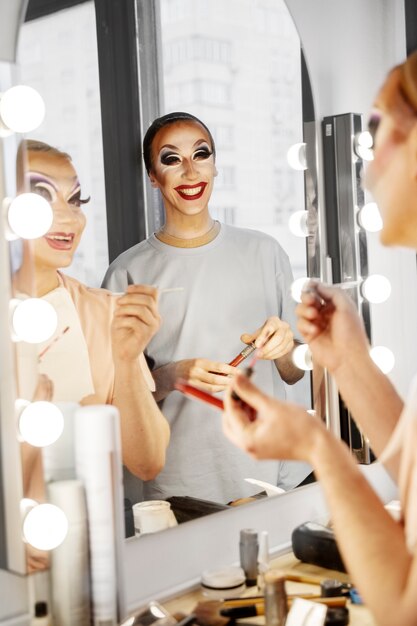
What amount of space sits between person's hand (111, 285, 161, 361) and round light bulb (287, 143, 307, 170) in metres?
0.42

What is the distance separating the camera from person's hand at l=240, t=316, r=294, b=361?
144 centimetres

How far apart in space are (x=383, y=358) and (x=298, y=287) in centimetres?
33

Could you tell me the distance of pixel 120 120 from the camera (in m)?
1.22

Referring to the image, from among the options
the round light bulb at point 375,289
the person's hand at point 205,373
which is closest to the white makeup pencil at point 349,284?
Result: the round light bulb at point 375,289

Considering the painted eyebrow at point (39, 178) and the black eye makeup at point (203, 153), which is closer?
the painted eyebrow at point (39, 178)

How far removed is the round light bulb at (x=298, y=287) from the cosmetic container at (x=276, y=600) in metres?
0.52

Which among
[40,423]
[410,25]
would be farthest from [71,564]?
[410,25]

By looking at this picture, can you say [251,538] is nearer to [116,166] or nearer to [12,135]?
[116,166]

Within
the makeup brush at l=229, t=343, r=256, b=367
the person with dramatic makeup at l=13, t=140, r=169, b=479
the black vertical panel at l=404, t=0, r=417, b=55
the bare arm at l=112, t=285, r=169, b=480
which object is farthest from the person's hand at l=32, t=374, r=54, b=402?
the black vertical panel at l=404, t=0, r=417, b=55

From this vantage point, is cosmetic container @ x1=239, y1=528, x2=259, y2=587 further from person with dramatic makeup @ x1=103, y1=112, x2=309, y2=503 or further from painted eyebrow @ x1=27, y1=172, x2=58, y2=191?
painted eyebrow @ x1=27, y1=172, x2=58, y2=191

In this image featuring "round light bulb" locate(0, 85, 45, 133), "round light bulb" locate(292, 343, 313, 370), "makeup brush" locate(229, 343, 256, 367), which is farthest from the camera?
"round light bulb" locate(292, 343, 313, 370)

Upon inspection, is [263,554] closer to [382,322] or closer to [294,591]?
[294,591]

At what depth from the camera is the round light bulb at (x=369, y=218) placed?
1.68 metres

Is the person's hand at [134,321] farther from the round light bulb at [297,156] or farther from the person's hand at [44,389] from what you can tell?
the round light bulb at [297,156]
